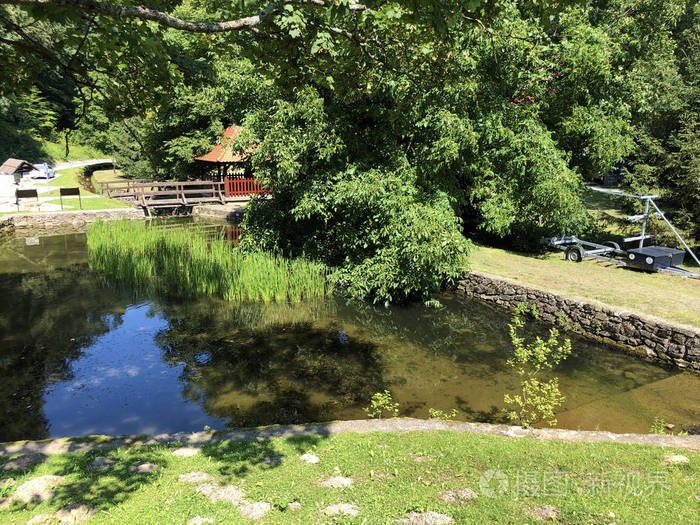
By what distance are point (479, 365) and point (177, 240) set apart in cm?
1048

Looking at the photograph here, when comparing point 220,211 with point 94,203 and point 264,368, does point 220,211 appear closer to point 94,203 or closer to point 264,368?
point 94,203

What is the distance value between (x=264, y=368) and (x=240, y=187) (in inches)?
852

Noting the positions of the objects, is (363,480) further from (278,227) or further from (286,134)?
(278,227)

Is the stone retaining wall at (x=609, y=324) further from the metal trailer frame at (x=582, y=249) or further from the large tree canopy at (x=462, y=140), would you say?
the metal trailer frame at (x=582, y=249)


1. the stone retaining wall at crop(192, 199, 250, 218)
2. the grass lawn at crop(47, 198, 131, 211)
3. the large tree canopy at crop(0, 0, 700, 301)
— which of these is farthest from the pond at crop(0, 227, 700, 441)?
the grass lawn at crop(47, 198, 131, 211)

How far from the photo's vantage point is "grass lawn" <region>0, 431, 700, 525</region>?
3803 millimetres

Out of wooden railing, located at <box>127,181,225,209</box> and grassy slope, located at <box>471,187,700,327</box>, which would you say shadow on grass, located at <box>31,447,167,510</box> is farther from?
wooden railing, located at <box>127,181,225,209</box>

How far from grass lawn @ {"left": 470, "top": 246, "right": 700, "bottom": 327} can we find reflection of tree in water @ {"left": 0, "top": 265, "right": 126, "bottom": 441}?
1059cm

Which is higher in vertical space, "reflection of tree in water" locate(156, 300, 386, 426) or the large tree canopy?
the large tree canopy

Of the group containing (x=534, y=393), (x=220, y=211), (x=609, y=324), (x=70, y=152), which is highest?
(x=70, y=152)

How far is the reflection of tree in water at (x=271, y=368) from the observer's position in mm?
7590

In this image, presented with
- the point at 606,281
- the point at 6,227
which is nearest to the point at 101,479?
the point at 606,281

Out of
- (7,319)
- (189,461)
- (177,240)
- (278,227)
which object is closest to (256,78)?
(278,227)

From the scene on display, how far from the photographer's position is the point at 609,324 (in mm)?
10188
